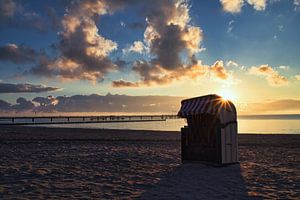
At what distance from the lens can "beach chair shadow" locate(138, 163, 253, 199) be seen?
791 cm

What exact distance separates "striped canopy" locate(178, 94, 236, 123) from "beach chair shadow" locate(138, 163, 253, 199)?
1.88 meters

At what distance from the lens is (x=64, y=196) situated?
7.82m

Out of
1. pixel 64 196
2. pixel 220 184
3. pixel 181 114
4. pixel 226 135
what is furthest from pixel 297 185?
pixel 64 196

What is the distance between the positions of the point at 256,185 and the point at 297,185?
114cm

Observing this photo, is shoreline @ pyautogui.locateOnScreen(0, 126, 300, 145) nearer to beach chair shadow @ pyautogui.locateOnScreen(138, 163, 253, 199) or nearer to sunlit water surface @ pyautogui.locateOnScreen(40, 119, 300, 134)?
beach chair shadow @ pyautogui.locateOnScreen(138, 163, 253, 199)

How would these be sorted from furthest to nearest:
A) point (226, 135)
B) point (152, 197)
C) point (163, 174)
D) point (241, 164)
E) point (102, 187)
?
point (241, 164), point (226, 135), point (163, 174), point (102, 187), point (152, 197)

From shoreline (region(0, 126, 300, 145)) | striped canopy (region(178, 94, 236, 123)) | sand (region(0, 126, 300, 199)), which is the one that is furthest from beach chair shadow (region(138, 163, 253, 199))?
shoreline (region(0, 126, 300, 145))

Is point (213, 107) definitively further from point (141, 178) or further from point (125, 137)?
point (125, 137)

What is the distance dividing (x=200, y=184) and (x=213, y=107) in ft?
11.6

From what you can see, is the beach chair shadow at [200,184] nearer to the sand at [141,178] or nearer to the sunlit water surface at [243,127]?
the sand at [141,178]

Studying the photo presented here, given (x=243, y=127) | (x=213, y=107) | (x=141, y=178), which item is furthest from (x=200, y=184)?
(x=243, y=127)

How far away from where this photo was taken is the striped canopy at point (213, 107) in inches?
470

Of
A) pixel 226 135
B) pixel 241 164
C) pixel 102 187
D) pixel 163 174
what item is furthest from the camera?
pixel 241 164

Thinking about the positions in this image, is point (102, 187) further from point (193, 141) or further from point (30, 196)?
point (193, 141)
